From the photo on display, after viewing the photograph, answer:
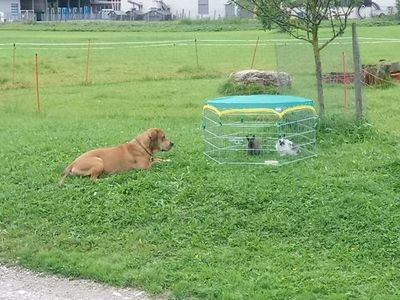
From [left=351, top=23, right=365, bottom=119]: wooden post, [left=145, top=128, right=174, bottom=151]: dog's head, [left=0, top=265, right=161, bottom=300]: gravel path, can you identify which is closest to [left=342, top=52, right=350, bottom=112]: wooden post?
[left=351, top=23, right=365, bottom=119]: wooden post

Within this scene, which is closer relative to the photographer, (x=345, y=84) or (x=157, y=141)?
(x=157, y=141)

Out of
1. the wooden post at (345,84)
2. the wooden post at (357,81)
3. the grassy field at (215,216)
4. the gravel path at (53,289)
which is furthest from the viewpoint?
the wooden post at (345,84)

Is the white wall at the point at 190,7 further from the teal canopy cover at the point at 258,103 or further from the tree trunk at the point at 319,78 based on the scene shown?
the teal canopy cover at the point at 258,103

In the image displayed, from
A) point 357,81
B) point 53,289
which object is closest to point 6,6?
point 357,81

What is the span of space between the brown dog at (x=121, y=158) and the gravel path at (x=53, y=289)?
2.24 metres

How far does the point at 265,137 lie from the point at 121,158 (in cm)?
205

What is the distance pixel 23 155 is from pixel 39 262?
3.66m

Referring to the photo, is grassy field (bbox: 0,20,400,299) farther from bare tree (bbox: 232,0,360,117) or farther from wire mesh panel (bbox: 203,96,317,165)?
bare tree (bbox: 232,0,360,117)

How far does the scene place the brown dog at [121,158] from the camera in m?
8.49

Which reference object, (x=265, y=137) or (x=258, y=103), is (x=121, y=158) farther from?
(x=265, y=137)

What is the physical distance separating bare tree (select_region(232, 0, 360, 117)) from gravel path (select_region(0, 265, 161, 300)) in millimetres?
5508

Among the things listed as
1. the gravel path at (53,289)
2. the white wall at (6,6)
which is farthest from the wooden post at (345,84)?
the white wall at (6,6)

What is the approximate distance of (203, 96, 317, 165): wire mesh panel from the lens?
8930 mm

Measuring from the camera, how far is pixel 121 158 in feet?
Result: 28.6
